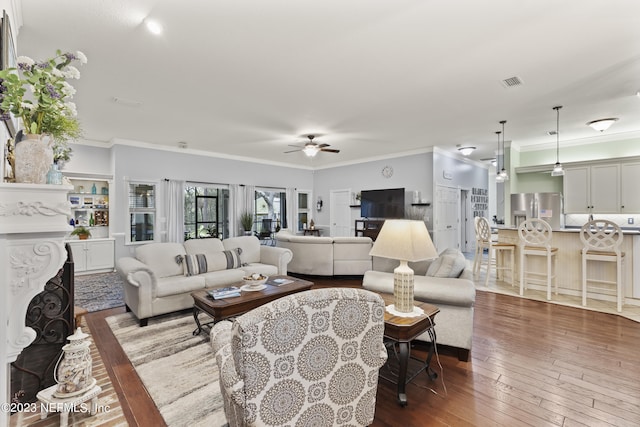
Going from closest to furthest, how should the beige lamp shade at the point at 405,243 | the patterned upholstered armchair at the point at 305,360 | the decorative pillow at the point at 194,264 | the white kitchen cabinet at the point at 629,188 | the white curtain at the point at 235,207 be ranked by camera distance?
the patterned upholstered armchair at the point at 305,360 < the beige lamp shade at the point at 405,243 < the decorative pillow at the point at 194,264 < the white kitchen cabinet at the point at 629,188 < the white curtain at the point at 235,207

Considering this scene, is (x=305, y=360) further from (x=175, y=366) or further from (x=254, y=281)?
(x=254, y=281)

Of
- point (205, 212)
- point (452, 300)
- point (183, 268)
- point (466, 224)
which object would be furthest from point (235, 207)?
point (466, 224)

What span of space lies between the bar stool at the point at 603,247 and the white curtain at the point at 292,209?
21.7 feet

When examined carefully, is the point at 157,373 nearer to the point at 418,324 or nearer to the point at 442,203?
the point at 418,324

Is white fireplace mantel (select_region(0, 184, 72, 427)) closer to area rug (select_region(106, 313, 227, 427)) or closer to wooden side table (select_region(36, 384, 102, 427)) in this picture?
wooden side table (select_region(36, 384, 102, 427))

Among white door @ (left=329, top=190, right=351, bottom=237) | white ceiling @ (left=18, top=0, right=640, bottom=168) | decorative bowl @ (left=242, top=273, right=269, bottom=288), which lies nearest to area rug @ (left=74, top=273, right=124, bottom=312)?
decorative bowl @ (left=242, top=273, right=269, bottom=288)

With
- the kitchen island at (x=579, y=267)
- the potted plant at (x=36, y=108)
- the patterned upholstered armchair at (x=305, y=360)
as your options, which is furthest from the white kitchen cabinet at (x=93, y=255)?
the kitchen island at (x=579, y=267)

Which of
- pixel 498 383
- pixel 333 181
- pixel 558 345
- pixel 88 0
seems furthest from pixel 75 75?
pixel 333 181

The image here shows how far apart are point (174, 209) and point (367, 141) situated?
456 centimetres

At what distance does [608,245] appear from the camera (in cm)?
402

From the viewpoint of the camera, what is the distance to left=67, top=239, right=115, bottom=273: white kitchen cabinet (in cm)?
578

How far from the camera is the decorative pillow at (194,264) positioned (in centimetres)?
407

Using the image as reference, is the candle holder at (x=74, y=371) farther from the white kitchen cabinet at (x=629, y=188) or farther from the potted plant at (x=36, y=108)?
the white kitchen cabinet at (x=629, y=188)

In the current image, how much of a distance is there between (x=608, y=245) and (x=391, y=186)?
4.35 m
